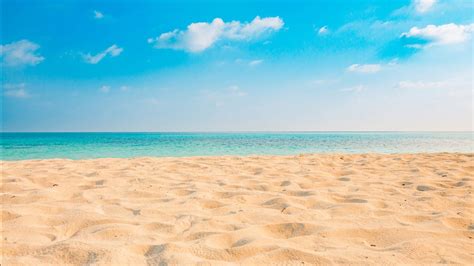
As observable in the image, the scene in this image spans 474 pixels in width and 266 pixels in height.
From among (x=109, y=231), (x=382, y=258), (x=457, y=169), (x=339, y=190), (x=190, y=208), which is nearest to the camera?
(x=382, y=258)

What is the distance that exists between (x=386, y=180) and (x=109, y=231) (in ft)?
13.0

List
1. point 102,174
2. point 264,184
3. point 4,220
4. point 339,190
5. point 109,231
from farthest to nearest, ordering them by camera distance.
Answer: point 102,174, point 264,184, point 339,190, point 4,220, point 109,231

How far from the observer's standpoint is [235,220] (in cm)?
278

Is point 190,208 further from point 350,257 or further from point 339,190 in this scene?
point 339,190

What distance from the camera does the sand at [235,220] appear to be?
2.01m

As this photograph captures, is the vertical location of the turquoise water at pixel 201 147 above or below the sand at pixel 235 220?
below

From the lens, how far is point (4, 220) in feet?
8.97

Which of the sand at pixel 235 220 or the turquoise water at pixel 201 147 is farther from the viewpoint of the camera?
the turquoise water at pixel 201 147

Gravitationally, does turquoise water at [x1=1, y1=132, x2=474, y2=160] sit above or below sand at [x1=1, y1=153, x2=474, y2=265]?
below

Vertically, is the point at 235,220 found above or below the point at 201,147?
above

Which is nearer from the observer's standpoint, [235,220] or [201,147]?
[235,220]

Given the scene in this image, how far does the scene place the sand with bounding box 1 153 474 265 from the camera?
201cm

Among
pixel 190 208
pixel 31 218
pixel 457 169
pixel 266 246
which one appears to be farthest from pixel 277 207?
pixel 457 169

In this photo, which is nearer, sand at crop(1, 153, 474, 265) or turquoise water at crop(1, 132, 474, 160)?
sand at crop(1, 153, 474, 265)
